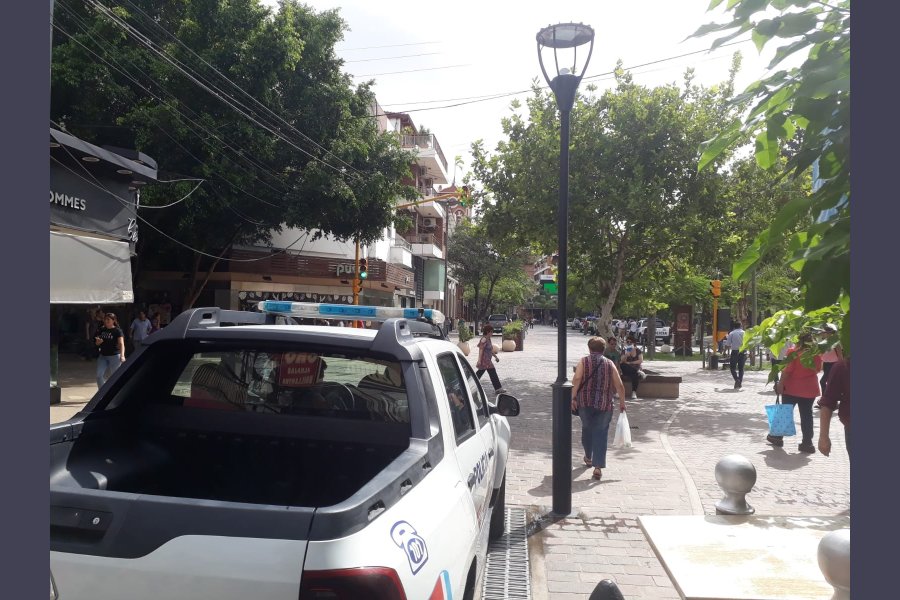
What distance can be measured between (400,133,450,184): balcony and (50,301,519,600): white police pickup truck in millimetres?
34456

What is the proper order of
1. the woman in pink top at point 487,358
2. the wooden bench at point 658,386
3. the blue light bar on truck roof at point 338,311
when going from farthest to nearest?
1. the wooden bench at point 658,386
2. the woman in pink top at point 487,358
3. the blue light bar on truck roof at point 338,311

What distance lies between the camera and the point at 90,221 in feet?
42.6

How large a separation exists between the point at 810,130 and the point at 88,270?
40.9 ft

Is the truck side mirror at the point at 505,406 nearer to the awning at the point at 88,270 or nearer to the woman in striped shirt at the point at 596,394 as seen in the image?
the woman in striped shirt at the point at 596,394

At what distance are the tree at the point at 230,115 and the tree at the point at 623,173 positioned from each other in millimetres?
6281

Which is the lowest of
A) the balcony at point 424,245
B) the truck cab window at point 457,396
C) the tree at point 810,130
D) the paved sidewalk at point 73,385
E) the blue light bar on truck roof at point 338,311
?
the paved sidewalk at point 73,385

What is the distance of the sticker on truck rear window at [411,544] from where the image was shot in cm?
214

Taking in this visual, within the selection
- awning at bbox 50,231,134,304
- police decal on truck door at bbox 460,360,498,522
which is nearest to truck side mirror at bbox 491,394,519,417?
police decal on truck door at bbox 460,360,498,522

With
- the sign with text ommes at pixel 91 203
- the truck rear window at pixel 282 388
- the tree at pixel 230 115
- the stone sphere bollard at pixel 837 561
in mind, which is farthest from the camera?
the tree at pixel 230 115

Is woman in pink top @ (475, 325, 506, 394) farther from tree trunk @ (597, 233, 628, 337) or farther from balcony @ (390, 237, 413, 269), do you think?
balcony @ (390, 237, 413, 269)

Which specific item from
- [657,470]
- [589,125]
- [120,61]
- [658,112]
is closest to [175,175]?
[120,61]

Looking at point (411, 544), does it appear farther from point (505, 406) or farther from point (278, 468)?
point (505, 406)

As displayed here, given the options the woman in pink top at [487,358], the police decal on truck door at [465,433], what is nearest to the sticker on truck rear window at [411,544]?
the police decal on truck door at [465,433]

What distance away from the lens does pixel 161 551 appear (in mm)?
1950
